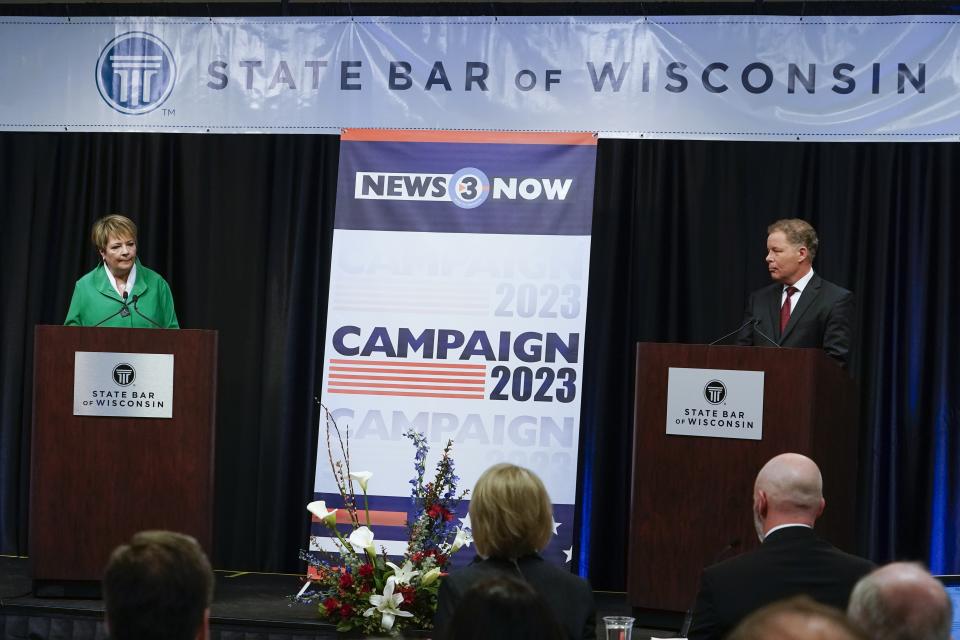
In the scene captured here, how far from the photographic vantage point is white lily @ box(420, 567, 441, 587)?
→ 414 cm

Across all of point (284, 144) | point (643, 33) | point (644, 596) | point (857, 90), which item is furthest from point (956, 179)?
point (284, 144)

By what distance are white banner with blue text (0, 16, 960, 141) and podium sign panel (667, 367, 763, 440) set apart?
1.72 m

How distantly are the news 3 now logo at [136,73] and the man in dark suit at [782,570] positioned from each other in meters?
4.00

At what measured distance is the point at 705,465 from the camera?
13.5 feet

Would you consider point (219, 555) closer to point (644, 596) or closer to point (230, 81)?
point (230, 81)

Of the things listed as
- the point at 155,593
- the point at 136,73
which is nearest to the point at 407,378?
the point at 136,73

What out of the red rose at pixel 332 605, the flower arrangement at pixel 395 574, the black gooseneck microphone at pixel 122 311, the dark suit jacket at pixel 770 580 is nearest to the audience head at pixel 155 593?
the dark suit jacket at pixel 770 580

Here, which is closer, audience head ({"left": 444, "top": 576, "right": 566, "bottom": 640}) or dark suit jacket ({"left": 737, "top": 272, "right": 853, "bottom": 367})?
audience head ({"left": 444, "top": 576, "right": 566, "bottom": 640})

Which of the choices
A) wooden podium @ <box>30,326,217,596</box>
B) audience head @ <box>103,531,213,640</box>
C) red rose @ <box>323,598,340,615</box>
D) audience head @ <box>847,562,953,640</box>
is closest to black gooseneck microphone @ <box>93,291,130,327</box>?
wooden podium @ <box>30,326,217,596</box>

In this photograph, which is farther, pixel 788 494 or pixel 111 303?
pixel 111 303

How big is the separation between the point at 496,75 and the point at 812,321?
1933 mm

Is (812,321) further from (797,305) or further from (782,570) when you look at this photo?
(782,570)

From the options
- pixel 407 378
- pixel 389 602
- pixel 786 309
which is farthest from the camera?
pixel 407 378

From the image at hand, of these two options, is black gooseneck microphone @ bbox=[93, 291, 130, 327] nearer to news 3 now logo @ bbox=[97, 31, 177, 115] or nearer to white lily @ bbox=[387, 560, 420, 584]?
news 3 now logo @ bbox=[97, 31, 177, 115]
